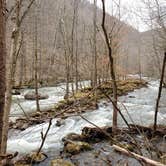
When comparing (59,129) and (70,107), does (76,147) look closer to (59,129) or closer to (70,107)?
(59,129)

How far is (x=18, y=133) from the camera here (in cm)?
1039

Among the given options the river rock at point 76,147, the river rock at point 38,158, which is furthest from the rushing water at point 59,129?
the river rock at point 38,158

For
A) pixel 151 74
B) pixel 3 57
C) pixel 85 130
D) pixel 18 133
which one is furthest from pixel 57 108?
pixel 151 74

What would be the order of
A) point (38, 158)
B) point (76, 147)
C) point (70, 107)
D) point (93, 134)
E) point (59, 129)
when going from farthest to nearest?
point (59, 129) → point (93, 134) → point (76, 147) → point (38, 158) → point (70, 107)

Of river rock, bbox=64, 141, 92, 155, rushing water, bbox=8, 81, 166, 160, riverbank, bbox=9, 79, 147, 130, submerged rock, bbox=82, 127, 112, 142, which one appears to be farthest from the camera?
submerged rock, bbox=82, 127, 112, 142

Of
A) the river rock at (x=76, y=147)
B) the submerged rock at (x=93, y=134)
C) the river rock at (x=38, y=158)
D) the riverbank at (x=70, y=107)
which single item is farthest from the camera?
the submerged rock at (x=93, y=134)

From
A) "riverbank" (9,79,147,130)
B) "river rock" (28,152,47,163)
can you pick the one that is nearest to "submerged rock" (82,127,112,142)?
"riverbank" (9,79,147,130)

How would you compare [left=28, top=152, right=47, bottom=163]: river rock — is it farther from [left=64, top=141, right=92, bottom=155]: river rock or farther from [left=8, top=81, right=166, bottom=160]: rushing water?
[left=64, top=141, right=92, bottom=155]: river rock

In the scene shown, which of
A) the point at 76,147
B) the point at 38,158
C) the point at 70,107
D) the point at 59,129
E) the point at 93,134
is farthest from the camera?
the point at 59,129

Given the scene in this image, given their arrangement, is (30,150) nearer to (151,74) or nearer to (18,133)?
(18,133)

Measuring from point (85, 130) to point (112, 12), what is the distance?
14.8 m

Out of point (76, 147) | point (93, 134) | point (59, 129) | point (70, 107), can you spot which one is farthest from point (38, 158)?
point (70, 107)

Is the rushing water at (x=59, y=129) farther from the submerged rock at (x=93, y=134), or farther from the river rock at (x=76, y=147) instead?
the submerged rock at (x=93, y=134)

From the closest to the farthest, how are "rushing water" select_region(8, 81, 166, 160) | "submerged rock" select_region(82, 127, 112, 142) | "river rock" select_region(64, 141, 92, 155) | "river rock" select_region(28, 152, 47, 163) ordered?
1. "river rock" select_region(28, 152, 47, 163)
2. "river rock" select_region(64, 141, 92, 155)
3. "rushing water" select_region(8, 81, 166, 160)
4. "submerged rock" select_region(82, 127, 112, 142)
